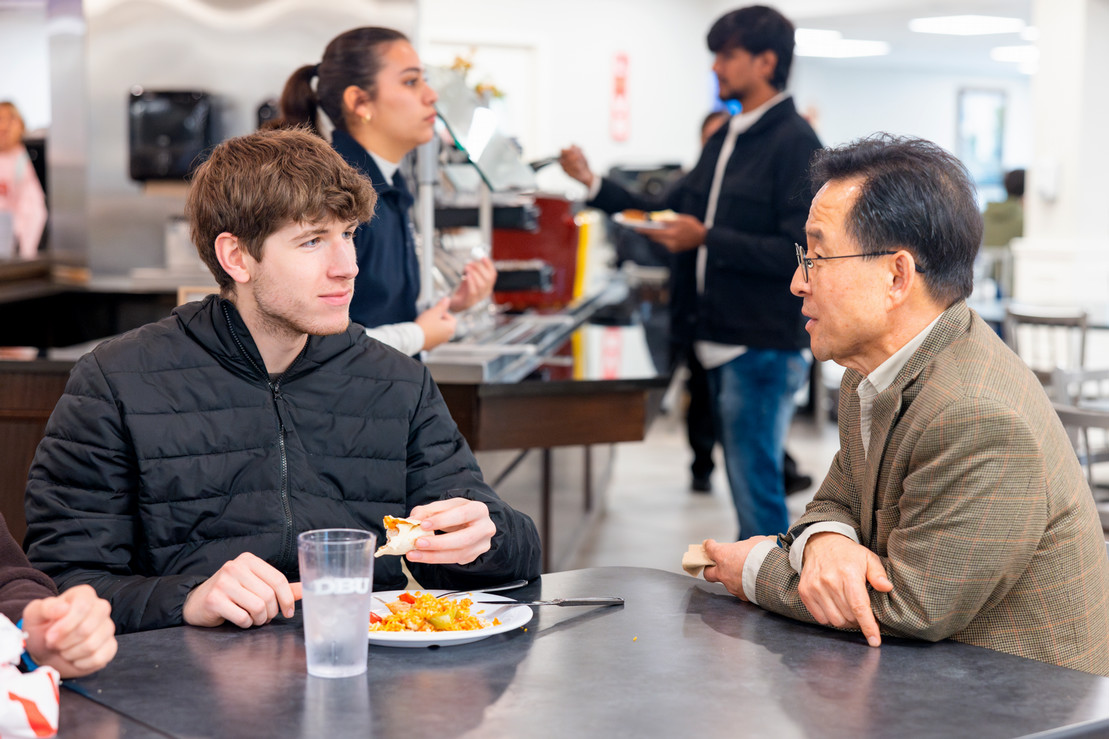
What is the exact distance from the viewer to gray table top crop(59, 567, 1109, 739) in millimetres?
1117

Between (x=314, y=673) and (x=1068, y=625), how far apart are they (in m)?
0.89

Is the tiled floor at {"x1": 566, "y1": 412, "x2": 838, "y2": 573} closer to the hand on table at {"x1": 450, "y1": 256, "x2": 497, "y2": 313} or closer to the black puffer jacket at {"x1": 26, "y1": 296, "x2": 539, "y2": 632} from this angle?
the hand on table at {"x1": 450, "y1": 256, "x2": 497, "y2": 313}

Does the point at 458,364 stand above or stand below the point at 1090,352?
above

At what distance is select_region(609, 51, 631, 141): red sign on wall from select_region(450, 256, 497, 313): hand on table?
8.95 m

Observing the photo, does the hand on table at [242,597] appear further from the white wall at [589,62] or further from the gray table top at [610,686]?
the white wall at [589,62]

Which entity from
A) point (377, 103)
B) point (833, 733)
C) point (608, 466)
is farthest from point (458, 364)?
point (608, 466)

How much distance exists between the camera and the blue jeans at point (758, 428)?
3.52 metres

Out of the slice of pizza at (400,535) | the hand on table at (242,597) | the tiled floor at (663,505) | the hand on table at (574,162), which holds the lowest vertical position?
the tiled floor at (663,505)

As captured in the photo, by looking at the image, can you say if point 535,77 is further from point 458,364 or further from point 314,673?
point 314,673

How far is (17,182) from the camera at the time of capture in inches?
303

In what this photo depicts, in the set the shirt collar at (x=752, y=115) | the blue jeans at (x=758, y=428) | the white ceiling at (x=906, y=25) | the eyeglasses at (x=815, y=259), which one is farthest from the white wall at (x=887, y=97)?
the eyeglasses at (x=815, y=259)

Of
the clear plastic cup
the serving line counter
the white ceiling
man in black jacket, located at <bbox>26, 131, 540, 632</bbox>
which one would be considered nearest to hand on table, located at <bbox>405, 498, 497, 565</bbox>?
man in black jacket, located at <bbox>26, 131, 540, 632</bbox>

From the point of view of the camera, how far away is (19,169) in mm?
7668

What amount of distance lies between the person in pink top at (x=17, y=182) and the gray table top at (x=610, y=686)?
23.1 feet
